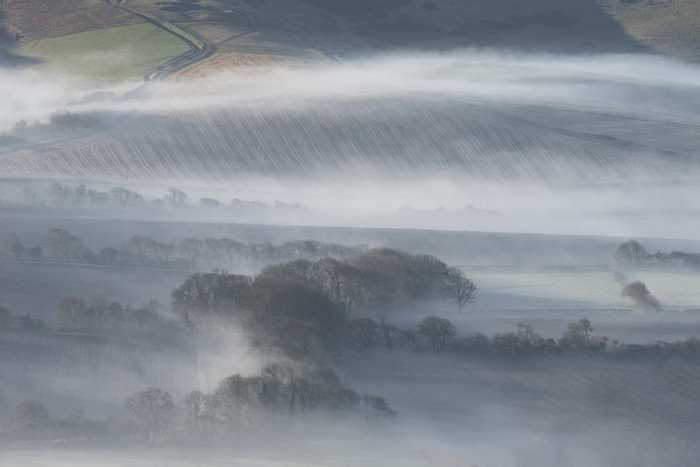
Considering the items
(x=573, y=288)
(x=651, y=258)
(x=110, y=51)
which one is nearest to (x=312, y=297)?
(x=573, y=288)

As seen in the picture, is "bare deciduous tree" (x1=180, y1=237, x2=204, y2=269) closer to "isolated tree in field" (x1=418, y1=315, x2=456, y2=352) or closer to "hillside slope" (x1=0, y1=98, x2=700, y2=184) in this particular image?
"isolated tree in field" (x1=418, y1=315, x2=456, y2=352)

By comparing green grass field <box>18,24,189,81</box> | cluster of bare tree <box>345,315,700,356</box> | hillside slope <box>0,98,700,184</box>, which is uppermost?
green grass field <box>18,24,189,81</box>

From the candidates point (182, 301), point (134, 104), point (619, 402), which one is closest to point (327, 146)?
point (134, 104)

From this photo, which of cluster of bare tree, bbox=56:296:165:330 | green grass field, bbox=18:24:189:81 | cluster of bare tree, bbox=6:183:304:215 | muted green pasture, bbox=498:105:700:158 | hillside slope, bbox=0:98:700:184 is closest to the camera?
cluster of bare tree, bbox=56:296:165:330

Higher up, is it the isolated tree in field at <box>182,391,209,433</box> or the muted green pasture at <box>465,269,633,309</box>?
the muted green pasture at <box>465,269,633,309</box>

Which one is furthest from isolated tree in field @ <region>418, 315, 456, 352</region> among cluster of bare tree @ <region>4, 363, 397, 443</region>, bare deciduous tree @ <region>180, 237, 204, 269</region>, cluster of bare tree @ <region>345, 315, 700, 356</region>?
bare deciduous tree @ <region>180, 237, 204, 269</region>

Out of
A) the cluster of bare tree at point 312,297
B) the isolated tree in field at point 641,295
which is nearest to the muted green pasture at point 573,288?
the isolated tree in field at point 641,295

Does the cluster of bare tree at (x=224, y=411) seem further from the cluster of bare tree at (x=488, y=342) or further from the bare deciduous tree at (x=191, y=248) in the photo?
the bare deciduous tree at (x=191, y=248)
